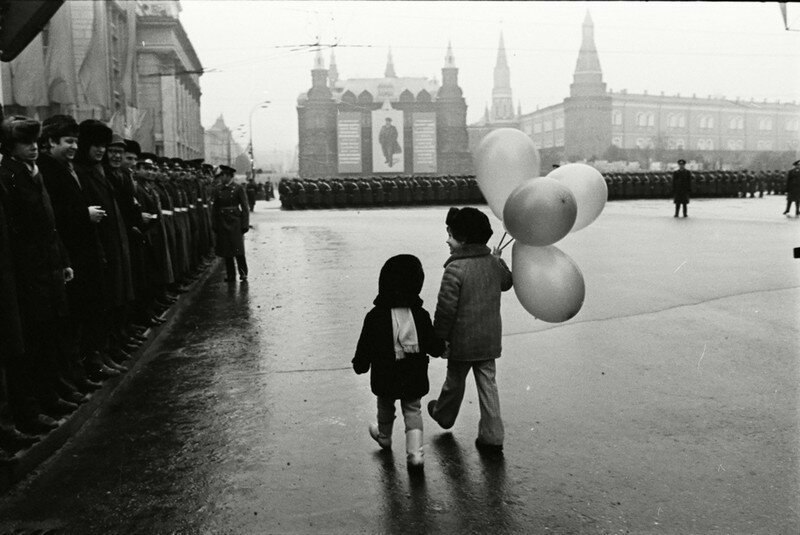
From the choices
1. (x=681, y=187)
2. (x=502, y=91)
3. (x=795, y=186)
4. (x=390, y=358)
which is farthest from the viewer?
(x=502, y=91)

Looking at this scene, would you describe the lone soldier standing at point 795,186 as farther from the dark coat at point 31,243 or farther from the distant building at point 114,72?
the dark coat at point 31,243

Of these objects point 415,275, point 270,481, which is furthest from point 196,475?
point 415,275

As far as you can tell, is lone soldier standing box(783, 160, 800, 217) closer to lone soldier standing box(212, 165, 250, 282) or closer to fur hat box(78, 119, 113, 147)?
lone soldier standing box(212, 165, 250, 282)

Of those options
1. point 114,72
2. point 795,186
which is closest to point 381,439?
point 795,186

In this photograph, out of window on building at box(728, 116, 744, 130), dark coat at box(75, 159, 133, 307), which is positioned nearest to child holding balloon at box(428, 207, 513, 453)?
dark coat at box(75, 159, 133, 307)

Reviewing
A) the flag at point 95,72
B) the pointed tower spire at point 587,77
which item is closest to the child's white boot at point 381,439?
the flag at point 95,72

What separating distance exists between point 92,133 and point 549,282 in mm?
3650

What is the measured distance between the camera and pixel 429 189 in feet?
136

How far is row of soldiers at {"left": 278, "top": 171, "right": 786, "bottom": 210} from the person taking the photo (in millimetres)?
38750

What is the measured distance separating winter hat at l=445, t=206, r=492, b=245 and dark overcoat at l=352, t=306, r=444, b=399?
51 cm

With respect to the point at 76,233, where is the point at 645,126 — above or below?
above

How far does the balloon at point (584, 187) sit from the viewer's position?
4.77 metres

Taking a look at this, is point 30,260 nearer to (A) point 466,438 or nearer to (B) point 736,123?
(A) point 466,438

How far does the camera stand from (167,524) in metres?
3.50
